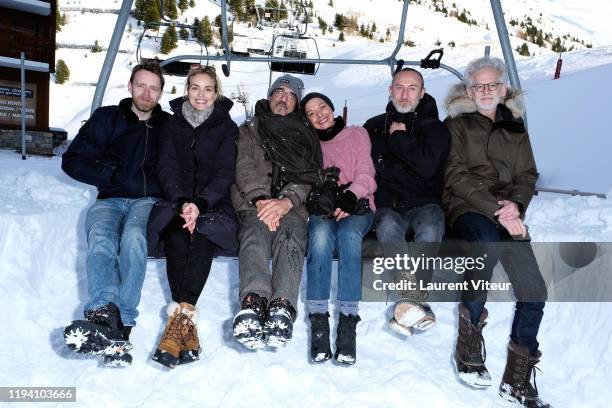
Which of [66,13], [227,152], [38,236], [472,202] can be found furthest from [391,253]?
[66,13]

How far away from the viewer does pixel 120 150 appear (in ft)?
11.8

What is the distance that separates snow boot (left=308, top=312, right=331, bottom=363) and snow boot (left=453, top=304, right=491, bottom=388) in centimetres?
79

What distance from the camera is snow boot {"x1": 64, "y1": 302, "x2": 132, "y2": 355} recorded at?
2.69m

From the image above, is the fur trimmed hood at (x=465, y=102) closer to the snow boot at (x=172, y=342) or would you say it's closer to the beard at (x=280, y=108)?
the beard at (x=280, y=108)

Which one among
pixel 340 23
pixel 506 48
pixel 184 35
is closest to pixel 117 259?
→ pixel 506 48

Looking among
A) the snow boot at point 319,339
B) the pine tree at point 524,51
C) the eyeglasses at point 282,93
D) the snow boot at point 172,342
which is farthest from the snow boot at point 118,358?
the pine tree at point 524,51

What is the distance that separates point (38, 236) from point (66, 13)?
153 ft

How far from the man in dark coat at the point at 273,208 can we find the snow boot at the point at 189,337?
0.89 feet

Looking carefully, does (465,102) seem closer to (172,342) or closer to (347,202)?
(347,202)

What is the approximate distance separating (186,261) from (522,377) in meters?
2.06

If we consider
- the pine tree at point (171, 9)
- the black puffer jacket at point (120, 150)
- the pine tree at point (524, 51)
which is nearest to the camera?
Answer: the black puffer jacket at point (120, 150)

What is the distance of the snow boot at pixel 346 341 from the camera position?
3074mm

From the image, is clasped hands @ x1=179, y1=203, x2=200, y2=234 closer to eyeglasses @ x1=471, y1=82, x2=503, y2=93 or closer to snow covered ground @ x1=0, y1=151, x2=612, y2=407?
snow covered ground @ x1=0, y1=151, x2=612, y2=407

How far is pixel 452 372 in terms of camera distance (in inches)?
139
